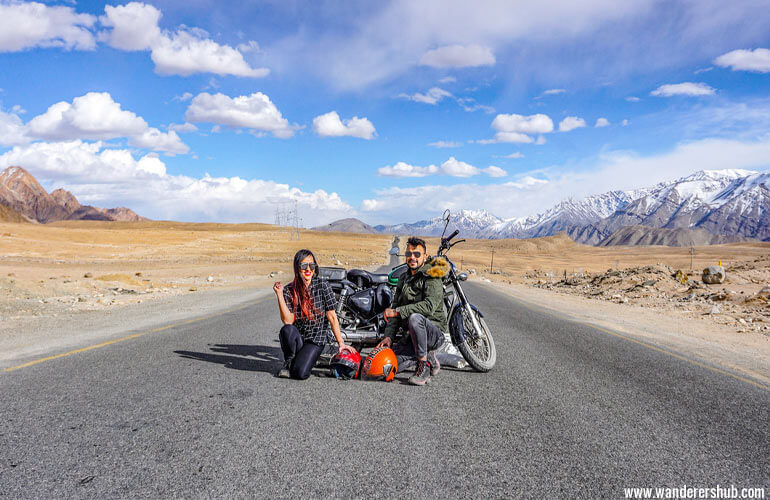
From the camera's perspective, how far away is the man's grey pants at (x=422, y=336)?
6.03m

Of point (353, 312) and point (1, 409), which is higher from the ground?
point (353, 312)

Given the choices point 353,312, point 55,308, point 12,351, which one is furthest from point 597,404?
point 55,308

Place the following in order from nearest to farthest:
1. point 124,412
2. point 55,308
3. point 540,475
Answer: point 540,475
point 124,412
point 55,308

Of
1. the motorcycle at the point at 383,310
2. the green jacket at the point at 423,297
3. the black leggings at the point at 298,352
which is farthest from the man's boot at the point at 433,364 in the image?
the black leggings at the point at 298,352

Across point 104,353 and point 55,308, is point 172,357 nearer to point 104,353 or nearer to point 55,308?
point 104,353

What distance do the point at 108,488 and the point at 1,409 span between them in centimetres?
236

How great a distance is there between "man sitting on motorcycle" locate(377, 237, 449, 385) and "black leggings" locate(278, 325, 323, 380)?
869mm

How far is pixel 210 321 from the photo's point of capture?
11438 mm

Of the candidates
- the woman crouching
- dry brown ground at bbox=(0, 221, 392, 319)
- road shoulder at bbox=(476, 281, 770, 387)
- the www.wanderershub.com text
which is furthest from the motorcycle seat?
dry brown ground at bbox=(0, 221, 392, 319)

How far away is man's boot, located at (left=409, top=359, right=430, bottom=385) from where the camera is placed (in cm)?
600

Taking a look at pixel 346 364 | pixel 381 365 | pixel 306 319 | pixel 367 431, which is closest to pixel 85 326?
pixel 306 319

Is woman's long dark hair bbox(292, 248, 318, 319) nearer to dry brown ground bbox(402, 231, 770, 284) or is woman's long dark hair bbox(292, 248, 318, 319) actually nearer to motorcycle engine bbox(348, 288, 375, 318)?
motorcycle engine bbox(348, 288, 375, 318)

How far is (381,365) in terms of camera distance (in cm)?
613

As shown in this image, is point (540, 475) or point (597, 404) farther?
point (597, 404)
